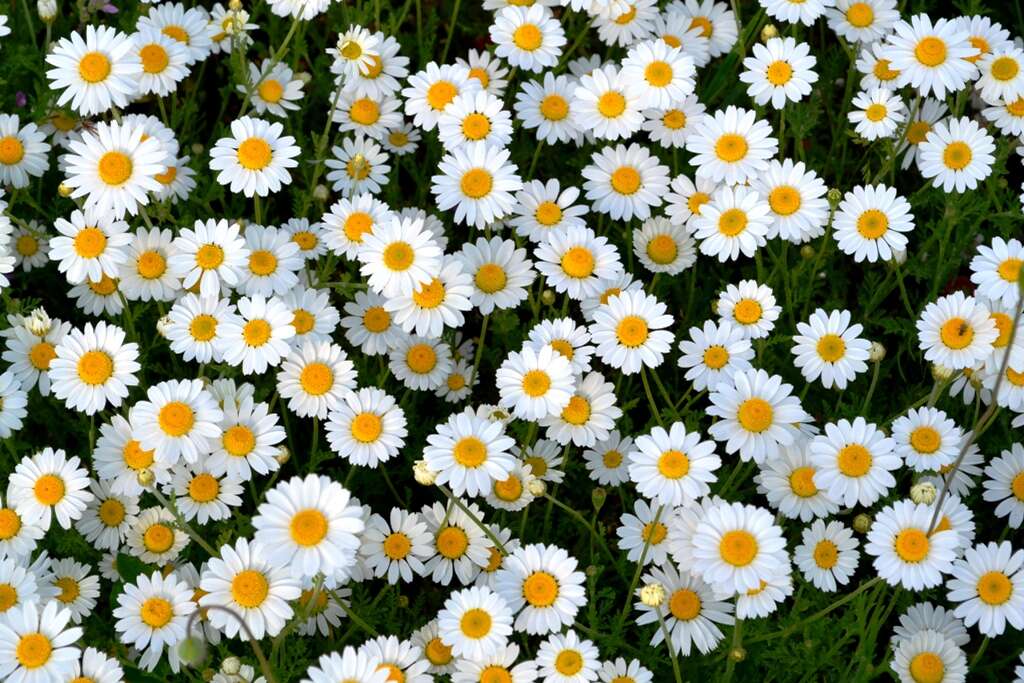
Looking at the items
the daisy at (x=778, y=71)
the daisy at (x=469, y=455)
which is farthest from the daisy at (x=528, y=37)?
the daisy at (x=469, y=455)

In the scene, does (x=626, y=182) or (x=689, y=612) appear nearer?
(x=689, y=612)

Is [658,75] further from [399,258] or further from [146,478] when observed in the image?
[146,478]

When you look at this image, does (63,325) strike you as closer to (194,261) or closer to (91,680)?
(194,261)

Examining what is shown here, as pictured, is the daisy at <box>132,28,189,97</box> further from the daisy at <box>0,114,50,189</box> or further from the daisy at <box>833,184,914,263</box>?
the daisy at <box>833,184,914,263</box>

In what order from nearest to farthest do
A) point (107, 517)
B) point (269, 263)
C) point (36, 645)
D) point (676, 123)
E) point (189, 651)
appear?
point (189, 651), point (36, 645), point (107, 517), point (269, 263), point (676, 123)

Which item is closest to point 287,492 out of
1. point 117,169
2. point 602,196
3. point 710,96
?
point 117,169

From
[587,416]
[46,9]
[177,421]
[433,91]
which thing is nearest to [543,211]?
[433,91]
